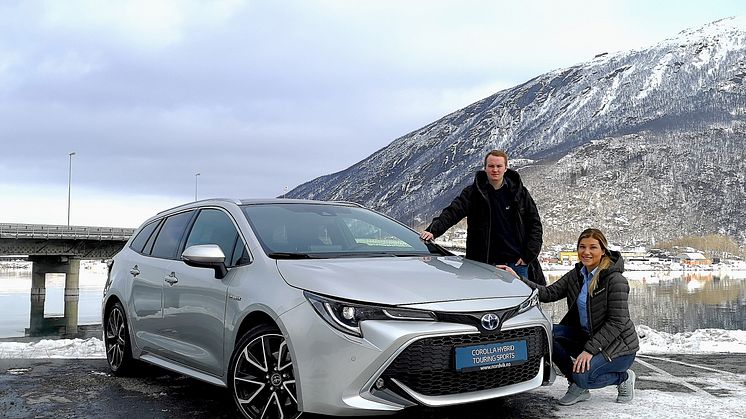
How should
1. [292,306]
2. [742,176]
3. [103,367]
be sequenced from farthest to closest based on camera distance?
[742,176], [103,367], [292,306]

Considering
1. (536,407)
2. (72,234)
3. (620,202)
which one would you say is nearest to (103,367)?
(536,407)

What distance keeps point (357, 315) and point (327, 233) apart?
1.51m

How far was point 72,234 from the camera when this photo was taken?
2103 inches

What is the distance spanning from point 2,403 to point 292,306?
9.51 feet

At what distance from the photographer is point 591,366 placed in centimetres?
521

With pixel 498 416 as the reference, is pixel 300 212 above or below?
above

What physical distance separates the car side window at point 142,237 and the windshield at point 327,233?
176 centimetres

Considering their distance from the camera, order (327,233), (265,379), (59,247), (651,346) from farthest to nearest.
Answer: (59,247) → (651,346) → (327,233) → (265,379)

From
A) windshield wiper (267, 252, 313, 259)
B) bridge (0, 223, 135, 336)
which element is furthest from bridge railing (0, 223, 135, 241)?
windshield wiper (267, 252, 313, 259)

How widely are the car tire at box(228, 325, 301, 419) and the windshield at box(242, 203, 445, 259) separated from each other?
23.6 inches

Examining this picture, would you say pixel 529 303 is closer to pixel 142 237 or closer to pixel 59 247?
pixel 142 237

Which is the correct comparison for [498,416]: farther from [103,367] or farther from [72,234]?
[72,234]

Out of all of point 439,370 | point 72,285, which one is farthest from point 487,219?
point 72,285

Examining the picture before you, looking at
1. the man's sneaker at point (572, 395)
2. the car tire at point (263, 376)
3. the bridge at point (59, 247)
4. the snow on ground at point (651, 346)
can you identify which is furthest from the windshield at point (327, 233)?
the bridge at point (59, 247)
